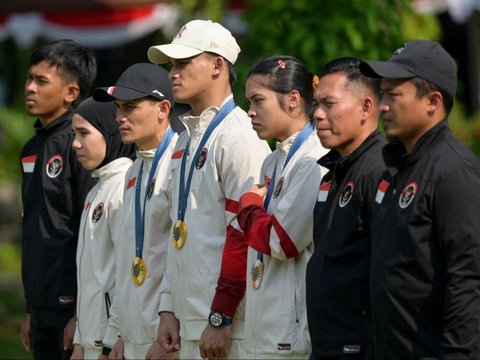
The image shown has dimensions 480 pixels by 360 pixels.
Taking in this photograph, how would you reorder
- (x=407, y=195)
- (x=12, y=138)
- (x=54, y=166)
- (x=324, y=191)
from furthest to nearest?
(x=12, y=138)
(x=54, y=166)
(x=324, y=191)
(x=407, y=195)

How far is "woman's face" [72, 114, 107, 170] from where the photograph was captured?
24.4 ft

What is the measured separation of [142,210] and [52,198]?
3.54 ft

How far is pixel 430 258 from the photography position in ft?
15.8

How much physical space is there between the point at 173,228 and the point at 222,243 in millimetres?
315

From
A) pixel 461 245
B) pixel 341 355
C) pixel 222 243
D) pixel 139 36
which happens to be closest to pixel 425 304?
pixel 461 245

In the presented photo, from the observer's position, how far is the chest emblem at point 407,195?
4879 mm

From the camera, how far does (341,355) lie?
527 cm

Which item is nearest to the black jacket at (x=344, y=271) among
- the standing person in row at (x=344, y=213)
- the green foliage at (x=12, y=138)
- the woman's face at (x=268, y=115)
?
the standing person in row at (x=344, y=213)

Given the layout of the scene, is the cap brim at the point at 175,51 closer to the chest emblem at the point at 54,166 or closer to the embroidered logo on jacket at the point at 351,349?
Result: the chest emblem at the point at 54,166

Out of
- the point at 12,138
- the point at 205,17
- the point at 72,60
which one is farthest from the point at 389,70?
the point at 12,138

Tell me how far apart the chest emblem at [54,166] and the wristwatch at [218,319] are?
2066mm

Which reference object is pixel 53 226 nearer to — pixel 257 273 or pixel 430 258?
pixel 257 273

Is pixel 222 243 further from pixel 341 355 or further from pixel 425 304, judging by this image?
pixel 425 304

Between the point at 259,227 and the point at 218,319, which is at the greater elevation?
the point at 259,227
